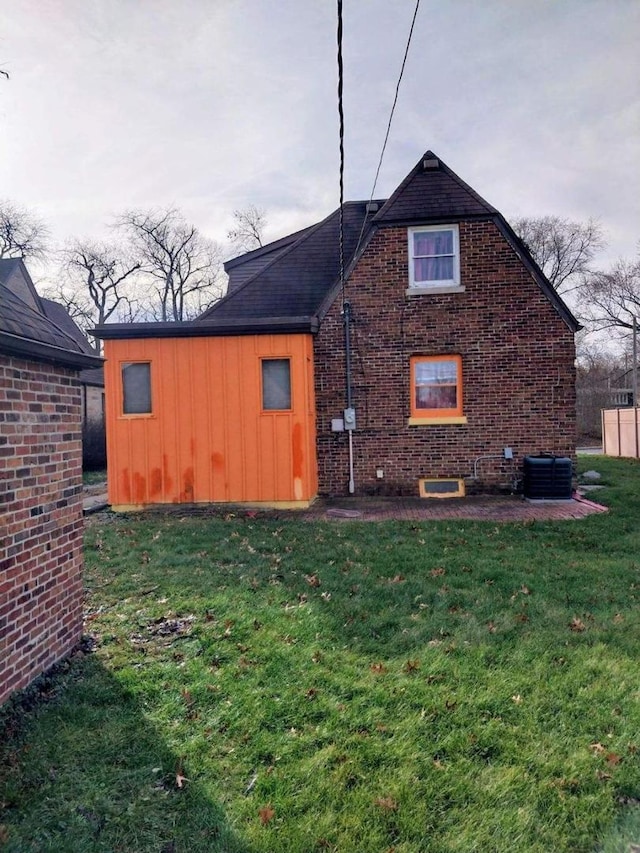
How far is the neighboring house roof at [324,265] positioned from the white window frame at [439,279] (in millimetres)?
151

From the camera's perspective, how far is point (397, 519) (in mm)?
8250

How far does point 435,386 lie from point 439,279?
2.18 meters

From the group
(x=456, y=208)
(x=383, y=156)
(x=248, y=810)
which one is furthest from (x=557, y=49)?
(x=248, y=810)

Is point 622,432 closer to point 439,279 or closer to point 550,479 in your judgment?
point 550,479

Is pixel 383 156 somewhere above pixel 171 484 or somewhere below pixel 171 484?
above

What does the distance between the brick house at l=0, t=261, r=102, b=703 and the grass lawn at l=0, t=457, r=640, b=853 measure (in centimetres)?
32

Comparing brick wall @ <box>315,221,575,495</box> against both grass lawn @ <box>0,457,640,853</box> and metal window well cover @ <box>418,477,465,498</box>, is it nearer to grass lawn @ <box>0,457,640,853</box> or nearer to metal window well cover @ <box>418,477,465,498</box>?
metal window well cover @ <box>418,477,465,498</box>

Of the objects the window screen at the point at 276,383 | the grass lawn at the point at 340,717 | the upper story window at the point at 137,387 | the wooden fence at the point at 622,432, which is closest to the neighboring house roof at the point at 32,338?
the grass lawn at the point at 340,717

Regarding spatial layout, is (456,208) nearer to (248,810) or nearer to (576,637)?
(576,637)

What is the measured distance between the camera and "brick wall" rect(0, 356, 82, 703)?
3.13 metres

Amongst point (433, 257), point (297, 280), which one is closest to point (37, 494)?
point (433, 257)

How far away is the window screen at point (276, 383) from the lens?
959cm

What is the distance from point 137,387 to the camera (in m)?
9.78

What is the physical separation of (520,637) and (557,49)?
6292 mm
